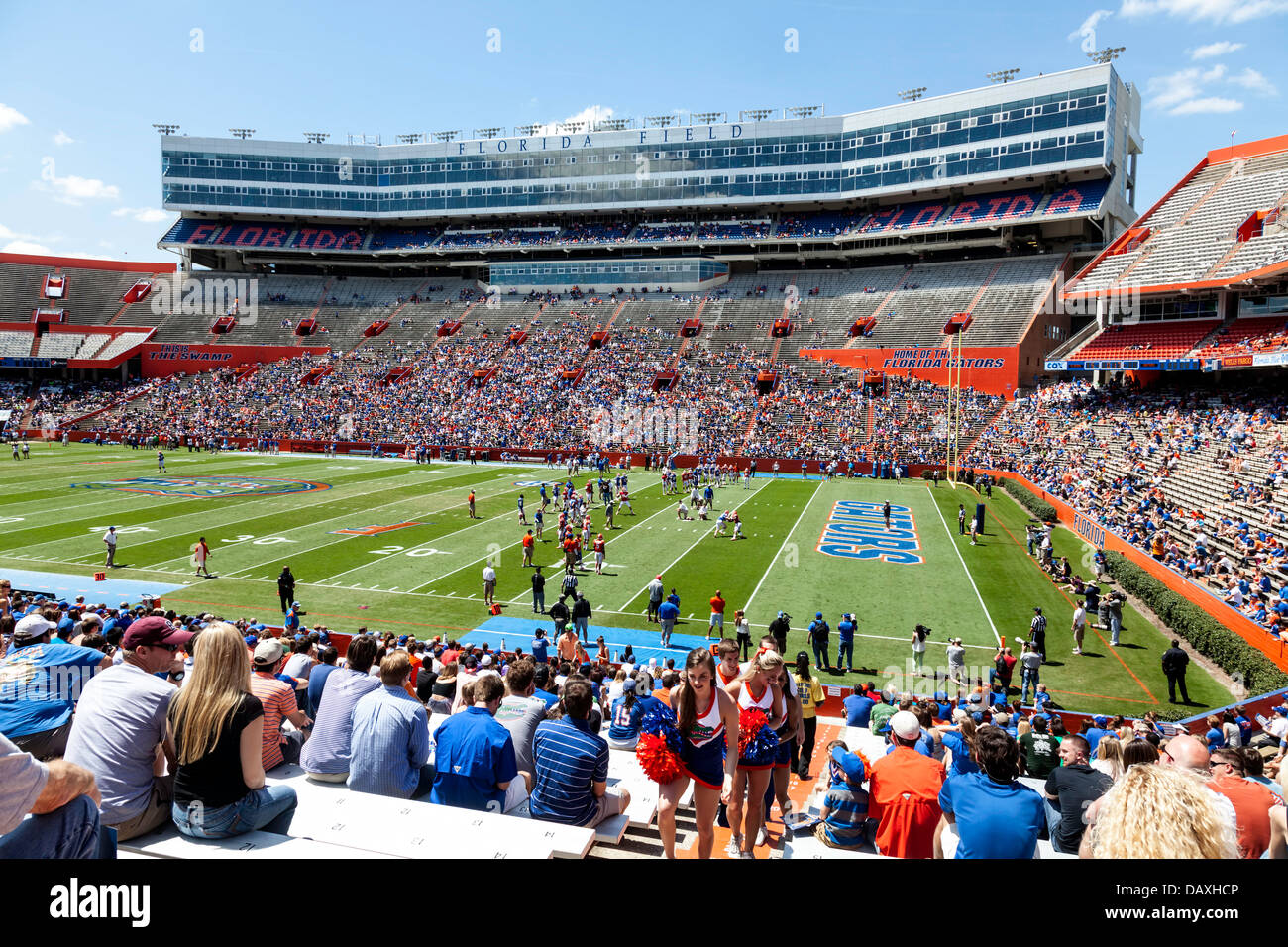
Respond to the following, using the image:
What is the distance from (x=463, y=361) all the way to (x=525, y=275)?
712 inches

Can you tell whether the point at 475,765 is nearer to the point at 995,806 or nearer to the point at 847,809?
the point at 847,809

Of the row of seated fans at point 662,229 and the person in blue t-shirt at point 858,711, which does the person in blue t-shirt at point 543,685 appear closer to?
the person in blue t-shirt at point 858,711

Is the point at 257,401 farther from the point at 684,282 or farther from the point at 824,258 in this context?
the point at 824,258

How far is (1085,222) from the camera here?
207 feet

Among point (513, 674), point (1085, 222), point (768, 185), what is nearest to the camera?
point (513, 674)

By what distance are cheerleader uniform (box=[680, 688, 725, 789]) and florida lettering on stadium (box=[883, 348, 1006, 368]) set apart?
5150 centimetres

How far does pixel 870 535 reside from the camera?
29.3 meters

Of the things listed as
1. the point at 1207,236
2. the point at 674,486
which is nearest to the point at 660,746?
the point at 674,486

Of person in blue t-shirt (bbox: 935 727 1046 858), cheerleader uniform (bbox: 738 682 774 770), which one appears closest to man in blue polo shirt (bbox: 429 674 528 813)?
cheerleader uniform (bbox: 738 682 774 770)

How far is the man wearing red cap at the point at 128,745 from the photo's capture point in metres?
4.37

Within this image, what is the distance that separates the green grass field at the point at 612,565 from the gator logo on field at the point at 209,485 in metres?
0.70

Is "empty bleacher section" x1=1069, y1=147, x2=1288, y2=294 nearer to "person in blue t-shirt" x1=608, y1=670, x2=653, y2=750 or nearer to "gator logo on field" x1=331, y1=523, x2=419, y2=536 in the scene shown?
"gator logo on field" x1=331, y1=523, x2=419, y2=536

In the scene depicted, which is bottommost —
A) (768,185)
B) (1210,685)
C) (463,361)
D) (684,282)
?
(1210,685)
